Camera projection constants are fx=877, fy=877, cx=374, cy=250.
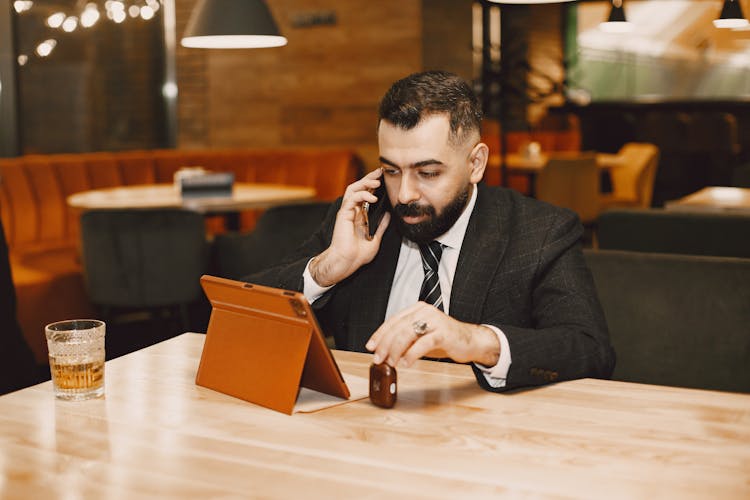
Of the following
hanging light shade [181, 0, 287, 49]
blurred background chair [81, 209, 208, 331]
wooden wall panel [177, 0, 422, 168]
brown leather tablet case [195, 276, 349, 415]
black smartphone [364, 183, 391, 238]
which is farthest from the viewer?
wooden wall panel [177, 0, 422, 168]

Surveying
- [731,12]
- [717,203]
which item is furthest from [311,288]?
[731,12]

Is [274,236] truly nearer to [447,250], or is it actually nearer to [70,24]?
[447,250]

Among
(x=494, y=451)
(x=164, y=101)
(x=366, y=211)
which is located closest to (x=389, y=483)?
(x=494, y=451)

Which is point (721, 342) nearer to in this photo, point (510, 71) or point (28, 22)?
point (28, 22)

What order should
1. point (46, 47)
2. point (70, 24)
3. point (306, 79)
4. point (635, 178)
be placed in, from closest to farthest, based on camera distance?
point (46, 47)
point (70, 24)
point (635, 178)
point (306, 79)

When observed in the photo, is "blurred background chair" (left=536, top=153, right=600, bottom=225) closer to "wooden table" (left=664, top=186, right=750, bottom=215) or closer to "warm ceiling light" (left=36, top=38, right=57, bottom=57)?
"wooden table" (left=664, top=186, right=750, bottom=215)

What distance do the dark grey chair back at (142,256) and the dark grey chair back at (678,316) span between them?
2.44 metres

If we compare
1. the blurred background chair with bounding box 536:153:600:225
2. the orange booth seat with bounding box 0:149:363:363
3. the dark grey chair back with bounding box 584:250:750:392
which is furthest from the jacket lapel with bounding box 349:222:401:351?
the blurred background chair with bounding box 536:153:600:225

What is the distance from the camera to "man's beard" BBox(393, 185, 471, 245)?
189 cm

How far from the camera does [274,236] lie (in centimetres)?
426

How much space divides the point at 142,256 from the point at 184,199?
22.2 inches

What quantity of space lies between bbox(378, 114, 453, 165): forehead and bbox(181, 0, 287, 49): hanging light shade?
229cm

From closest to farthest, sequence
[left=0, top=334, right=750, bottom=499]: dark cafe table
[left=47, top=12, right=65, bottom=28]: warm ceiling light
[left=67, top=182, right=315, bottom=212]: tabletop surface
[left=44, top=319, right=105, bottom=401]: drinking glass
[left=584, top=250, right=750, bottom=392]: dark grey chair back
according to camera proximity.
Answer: [left=0, top=334, right=750, bottom=499]: dark cafe table → [left=44, top=319, right=105, bottom=401]: drinking glass → [left=584, top=250, right=750, bottom=392]: dark grey chair back → [left=67, top=182, right=315, bottom=212]: tabletop surface → [left=47, top=12, right=65, bottom=28]: warm ceiling light

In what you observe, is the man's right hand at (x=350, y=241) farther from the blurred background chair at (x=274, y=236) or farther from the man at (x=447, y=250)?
the blurred background chair at (x=274, y=236)
